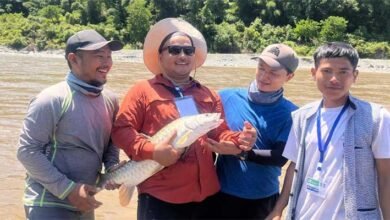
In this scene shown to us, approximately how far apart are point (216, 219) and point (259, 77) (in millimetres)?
969

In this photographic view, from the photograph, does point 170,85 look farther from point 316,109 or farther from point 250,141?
point 316,109

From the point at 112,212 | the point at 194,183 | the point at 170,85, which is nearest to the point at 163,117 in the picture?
the point at 170,85

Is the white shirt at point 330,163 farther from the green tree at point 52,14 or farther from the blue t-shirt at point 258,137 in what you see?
the green tree at point 52,14

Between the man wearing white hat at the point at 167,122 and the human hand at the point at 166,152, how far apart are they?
0.05 metres

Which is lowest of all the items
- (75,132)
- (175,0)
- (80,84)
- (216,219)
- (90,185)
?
(175,0)

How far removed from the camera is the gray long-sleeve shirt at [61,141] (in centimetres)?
303

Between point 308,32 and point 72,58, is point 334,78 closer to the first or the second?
point 72,58

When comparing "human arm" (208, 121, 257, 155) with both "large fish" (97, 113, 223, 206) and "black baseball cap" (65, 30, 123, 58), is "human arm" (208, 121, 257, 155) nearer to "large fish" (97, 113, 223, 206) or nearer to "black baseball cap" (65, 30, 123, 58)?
"large fish" (97, 113, 223, 206)

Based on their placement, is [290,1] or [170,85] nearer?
[170,85]

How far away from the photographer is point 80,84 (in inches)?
125

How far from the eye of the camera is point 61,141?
313 centimetres

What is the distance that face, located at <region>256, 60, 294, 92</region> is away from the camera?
3387 millimetres

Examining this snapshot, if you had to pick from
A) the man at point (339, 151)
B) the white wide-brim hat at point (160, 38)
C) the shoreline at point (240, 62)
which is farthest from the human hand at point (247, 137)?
the shoreline at point (240, 62)

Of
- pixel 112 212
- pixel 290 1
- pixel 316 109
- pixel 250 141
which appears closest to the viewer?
pixel 316 109
